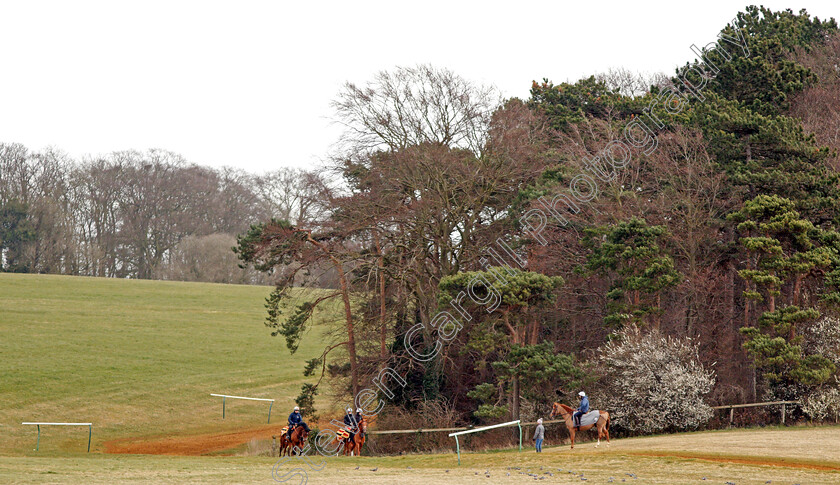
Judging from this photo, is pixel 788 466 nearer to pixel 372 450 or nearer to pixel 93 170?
pixel 372 450

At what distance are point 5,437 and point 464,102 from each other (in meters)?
24.9

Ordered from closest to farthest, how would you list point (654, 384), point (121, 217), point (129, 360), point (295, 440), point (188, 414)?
point (295, 440) < point (654, 384) < point (188, 414) < point (129, 360) < point (121, 217)

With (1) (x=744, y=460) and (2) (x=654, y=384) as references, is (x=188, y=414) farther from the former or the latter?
(1) (x=744, y=460)

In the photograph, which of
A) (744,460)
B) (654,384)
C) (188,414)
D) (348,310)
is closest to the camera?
(744,460)

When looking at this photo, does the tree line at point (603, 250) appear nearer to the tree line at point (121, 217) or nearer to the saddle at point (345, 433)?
the saddle at point (345, 433)

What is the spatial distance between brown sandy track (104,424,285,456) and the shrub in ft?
51.7

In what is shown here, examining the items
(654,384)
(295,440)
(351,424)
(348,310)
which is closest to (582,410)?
(654,384)

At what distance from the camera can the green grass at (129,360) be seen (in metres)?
39.2

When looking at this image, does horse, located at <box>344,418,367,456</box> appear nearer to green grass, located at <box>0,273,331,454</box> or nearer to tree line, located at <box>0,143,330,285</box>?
green grass, located at <box>0,273,331,454</box>

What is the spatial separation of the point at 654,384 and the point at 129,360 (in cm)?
3351

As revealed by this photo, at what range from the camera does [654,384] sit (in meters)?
29.1

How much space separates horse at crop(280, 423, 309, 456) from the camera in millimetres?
25641

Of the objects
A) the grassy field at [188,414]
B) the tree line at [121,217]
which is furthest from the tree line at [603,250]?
the tree line at [121,217]

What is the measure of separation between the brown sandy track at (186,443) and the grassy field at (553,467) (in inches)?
344
